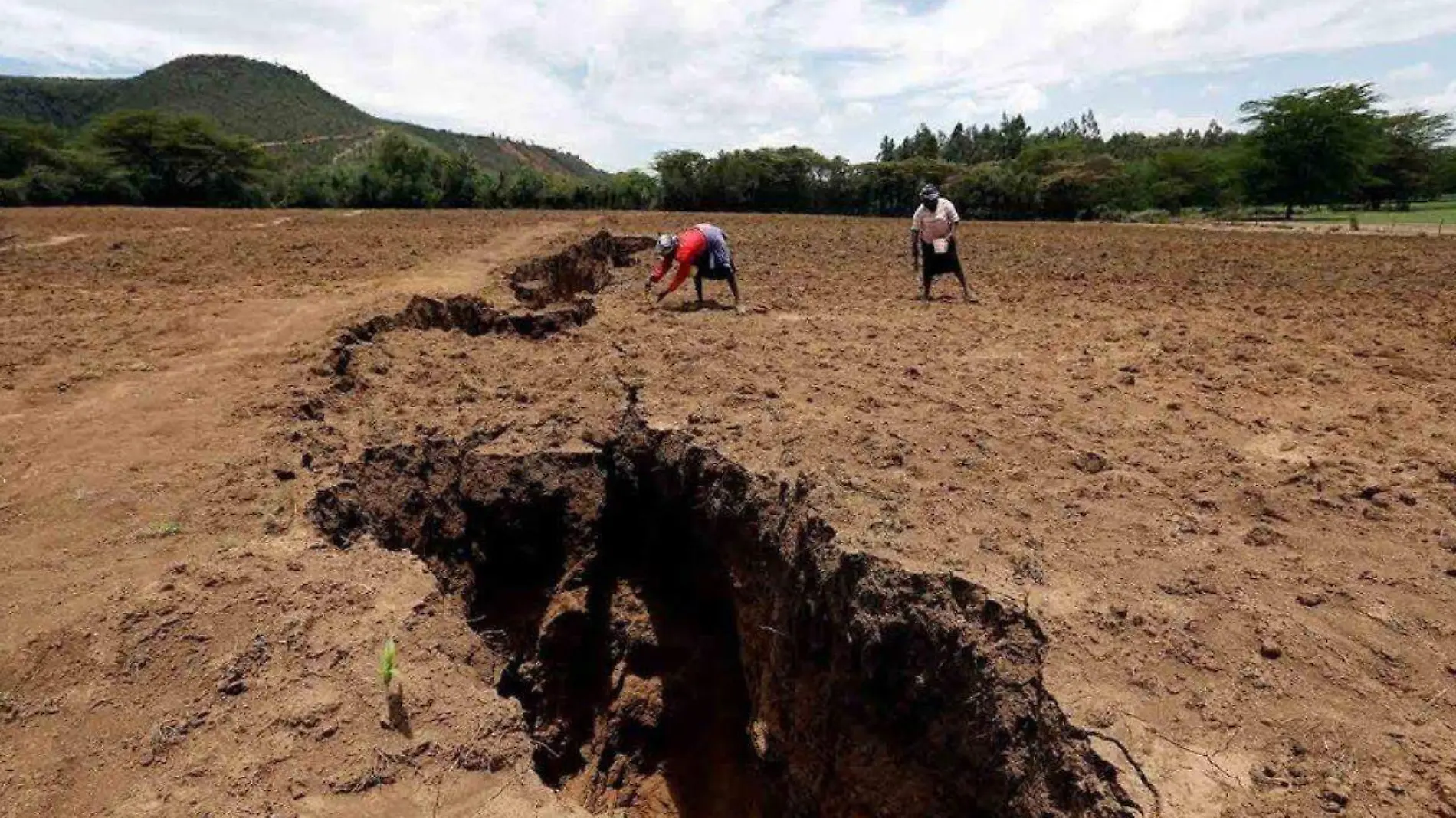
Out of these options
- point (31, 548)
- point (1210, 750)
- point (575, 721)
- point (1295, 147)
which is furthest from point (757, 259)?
point (1295, 147)

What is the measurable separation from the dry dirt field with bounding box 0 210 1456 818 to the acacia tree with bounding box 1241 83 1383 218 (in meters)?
34.9

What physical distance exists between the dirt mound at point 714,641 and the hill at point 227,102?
78.0 metres

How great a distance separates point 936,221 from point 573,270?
738 centimetres

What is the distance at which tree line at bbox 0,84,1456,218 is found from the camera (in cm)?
3716

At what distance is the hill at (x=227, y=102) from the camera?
8144 cm

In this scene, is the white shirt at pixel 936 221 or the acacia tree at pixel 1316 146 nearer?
the white shirt at pixel 936 221

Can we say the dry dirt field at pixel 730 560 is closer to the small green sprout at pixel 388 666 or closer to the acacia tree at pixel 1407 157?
the small green sprout at pixel 388 666

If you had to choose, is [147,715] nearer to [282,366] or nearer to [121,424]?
[121,424]

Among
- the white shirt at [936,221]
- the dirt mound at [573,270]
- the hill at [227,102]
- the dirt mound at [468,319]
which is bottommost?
the dirt mound at [468,319]

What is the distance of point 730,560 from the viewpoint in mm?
5395

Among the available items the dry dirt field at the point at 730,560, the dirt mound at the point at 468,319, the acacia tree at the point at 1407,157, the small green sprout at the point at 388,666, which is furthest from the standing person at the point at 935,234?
the acacia tree at the point at 1407,157

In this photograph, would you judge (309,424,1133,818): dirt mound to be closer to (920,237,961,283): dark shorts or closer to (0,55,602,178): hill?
(920,237,961,283): dark shorts

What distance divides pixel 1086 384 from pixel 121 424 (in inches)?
287

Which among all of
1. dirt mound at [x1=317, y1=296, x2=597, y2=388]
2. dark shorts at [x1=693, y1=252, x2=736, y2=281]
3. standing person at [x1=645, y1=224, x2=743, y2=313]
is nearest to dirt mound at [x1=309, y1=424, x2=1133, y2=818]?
dirt mound at [x1=317, y1=296, x2=597, y2=388]
